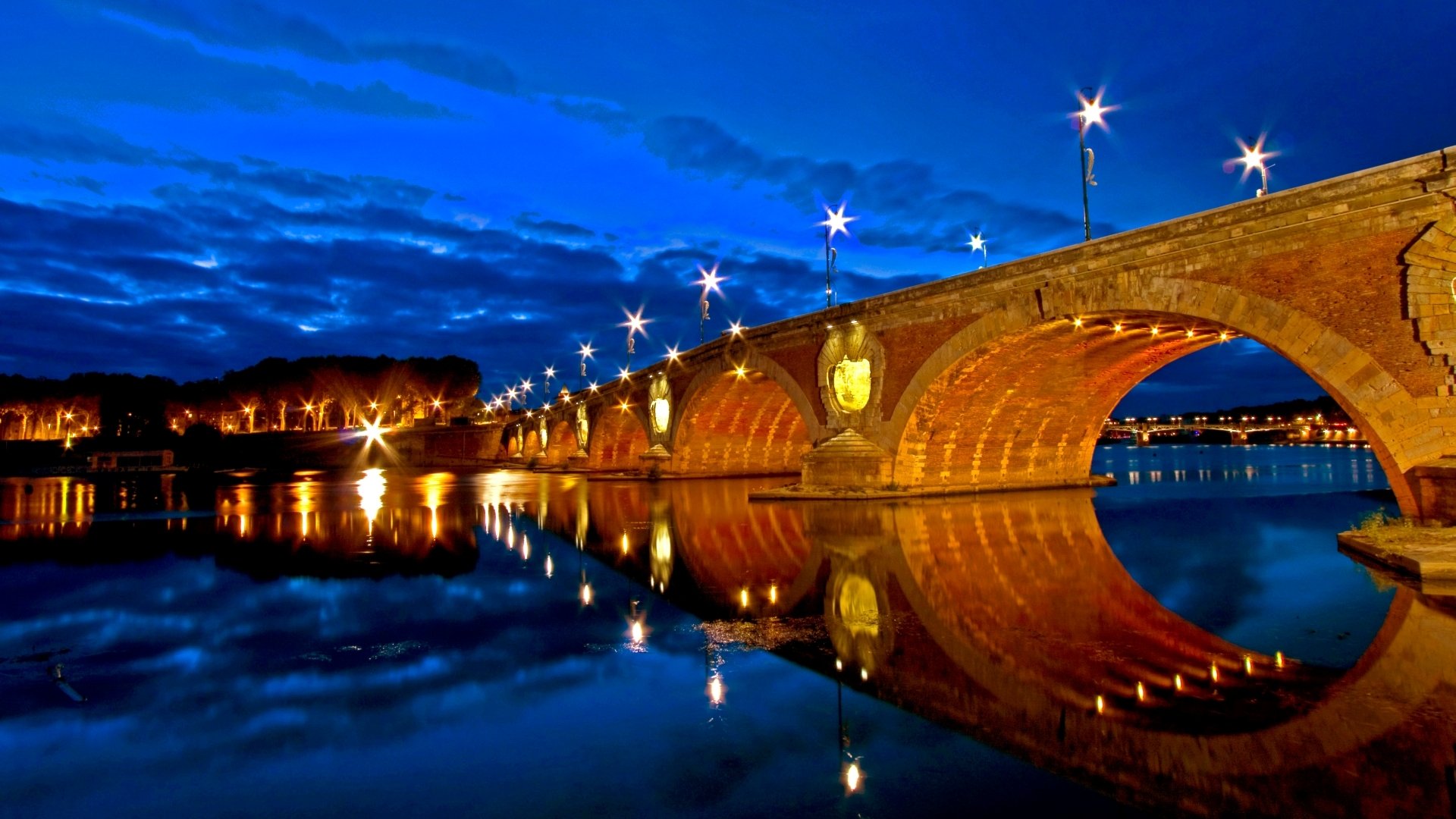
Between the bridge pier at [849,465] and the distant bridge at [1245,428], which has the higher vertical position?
the distant bridge at [1245,428]

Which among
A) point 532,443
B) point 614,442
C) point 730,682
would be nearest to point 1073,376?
point 730,682

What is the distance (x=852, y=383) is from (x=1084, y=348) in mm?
7325

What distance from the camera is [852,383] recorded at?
2642cm

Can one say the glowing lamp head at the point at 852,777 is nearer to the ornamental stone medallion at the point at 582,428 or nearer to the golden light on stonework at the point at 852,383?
the golden light on stonework at the point at 852,383

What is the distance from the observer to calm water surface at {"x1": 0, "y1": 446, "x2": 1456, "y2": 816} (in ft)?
14.3

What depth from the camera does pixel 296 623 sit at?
8898 mm

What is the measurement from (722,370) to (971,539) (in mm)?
21215

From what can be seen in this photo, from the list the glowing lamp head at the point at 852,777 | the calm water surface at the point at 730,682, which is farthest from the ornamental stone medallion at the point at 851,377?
the glowing lamp head at the point at 852,777

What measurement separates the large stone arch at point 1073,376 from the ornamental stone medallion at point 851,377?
4.21 ft

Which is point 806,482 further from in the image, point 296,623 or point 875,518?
point 296,623

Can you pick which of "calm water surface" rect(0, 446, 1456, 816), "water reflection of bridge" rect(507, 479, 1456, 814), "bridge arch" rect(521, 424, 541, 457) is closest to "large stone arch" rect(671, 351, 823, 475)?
"water reflection of bridge" rect(507, 479, 1456, 814)

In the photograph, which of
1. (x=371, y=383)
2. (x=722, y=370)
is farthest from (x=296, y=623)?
(x=371, y=383)

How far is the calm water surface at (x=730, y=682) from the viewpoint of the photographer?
172 inches

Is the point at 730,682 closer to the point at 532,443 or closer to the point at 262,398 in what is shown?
the point at 532,443
